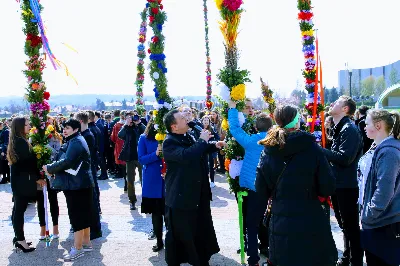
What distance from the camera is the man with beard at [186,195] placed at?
4.63 meters

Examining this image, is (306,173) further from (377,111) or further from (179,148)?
(179,148)

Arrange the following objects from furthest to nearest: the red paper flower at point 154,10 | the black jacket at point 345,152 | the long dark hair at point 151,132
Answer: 1. the red paper flower at point 154,10
2. the long dark hair at point 151,132
3. the black jacket at point 345,152

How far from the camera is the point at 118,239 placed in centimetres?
648

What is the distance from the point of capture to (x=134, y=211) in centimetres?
826

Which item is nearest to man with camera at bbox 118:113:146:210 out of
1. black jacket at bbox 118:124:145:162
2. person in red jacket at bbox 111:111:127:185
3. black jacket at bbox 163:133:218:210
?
black jacket at bbox 118:124:145:162

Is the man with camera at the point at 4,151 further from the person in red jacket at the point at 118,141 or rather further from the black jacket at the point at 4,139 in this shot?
the person in red jacket at the point at 118,141

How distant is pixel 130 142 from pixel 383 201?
5921 mm

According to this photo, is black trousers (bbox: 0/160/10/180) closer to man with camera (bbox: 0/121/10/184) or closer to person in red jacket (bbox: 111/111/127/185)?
man with camera (bbox: 0/121/10/184)

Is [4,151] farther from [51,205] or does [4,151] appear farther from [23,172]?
[23,172]

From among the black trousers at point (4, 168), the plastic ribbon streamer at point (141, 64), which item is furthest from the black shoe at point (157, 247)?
the black trousers at point (4, 168)

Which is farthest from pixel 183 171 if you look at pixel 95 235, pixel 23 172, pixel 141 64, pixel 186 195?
pixel 141 64

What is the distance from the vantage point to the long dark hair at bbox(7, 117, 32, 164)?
5.98 metres

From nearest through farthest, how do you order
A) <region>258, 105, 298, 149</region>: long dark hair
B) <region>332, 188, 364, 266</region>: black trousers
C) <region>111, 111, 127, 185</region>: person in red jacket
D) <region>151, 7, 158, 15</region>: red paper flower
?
1. <region>258, 105, 298, 149</region>: long dark hair
2. <region>332, 188, 364, 266</region>: black trousers
3. <region>151, 7, 158, 15</region>: red paper flower
4. <region>111, 111, 127, 185</region>: person in red jacket

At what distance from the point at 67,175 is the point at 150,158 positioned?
1.18 m
